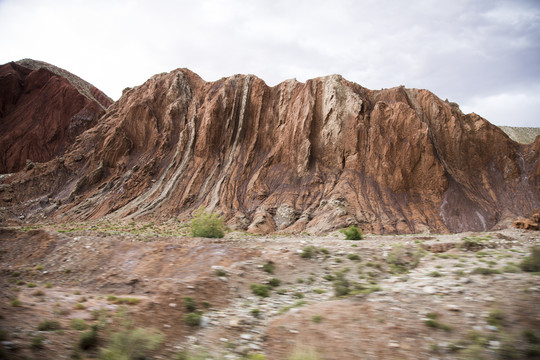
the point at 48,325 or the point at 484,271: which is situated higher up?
the point at 484,271

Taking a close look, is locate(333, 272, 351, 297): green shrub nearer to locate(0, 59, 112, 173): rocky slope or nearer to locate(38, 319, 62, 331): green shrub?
locate(38, 319, 62, 331): green shrub

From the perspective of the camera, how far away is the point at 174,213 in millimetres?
36875

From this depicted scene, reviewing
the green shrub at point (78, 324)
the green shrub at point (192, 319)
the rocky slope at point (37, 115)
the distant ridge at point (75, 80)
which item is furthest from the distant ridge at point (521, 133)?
the distant ridge at point (75, 80)

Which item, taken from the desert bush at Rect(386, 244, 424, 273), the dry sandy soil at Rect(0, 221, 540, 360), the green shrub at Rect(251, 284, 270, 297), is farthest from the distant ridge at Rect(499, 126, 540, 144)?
the green shrub at Rect(251, 284, 270, 297)

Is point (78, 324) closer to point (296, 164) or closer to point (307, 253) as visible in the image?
point (307, 253)

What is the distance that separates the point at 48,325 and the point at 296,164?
36.0 meters

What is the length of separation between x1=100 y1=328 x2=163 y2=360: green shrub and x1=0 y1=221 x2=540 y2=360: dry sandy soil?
0.17 m

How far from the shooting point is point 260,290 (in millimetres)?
8555

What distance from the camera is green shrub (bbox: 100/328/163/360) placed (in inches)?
181

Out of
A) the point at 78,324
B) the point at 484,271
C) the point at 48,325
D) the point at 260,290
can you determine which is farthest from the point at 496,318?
the point at 48,325

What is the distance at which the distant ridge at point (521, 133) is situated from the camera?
83.4 meters

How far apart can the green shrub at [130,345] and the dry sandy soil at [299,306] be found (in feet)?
0.57

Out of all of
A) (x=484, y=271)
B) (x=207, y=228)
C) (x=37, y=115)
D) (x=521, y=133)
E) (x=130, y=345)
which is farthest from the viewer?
(x=521, y=133)

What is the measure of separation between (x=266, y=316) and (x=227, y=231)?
75.0 feet
